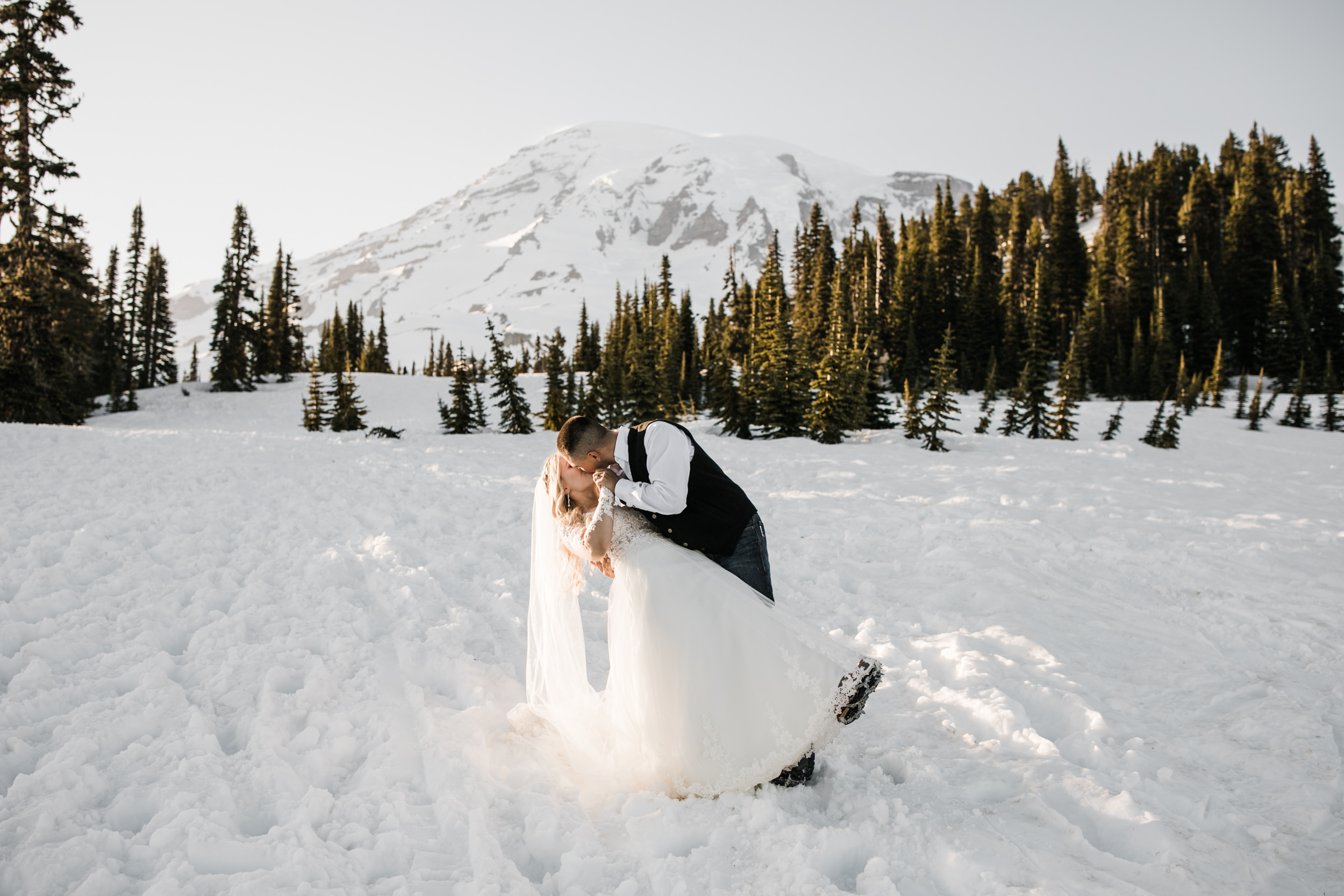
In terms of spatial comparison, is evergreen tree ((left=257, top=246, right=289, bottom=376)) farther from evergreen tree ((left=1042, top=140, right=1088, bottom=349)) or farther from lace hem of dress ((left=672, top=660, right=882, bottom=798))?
evergreen tree ((left=1042, top=140, right=1088, bottom=349))

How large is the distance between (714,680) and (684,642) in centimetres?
27

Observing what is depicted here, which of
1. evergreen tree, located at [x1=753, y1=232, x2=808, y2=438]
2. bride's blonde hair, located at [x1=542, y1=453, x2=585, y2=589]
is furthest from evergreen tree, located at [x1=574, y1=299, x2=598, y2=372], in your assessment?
bride's blonde hair, located at [x1=542, y1=453, x2=585, y2=589]

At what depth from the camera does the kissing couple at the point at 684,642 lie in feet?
11.6

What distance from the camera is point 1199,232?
185 ft

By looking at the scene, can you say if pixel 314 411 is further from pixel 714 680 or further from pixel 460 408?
pixel 714 680

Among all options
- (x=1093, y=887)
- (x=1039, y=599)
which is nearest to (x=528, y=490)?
(x=1039, y=599)

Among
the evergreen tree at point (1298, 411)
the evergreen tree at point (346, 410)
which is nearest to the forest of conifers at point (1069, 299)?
the evergreen tree at point (1298, 411)

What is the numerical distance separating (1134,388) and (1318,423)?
12.8 m

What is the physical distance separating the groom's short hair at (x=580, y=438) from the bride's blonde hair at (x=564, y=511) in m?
0.18

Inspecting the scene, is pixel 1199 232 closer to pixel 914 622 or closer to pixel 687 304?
pixel 687 304

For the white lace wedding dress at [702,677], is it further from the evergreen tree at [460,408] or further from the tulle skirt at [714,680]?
the evergreen tree at [460,408]

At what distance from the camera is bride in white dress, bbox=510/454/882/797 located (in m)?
3.52

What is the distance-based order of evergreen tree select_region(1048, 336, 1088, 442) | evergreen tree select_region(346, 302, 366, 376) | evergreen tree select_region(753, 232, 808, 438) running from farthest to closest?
evergreen tree select_region(346, 302, 366, 376) → evergreen tree select_region(753, 232, 808, 438) → evergreen tree select_region(1048, 336, 1088, 442)

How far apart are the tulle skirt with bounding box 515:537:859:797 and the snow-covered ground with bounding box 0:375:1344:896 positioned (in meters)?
0.23
